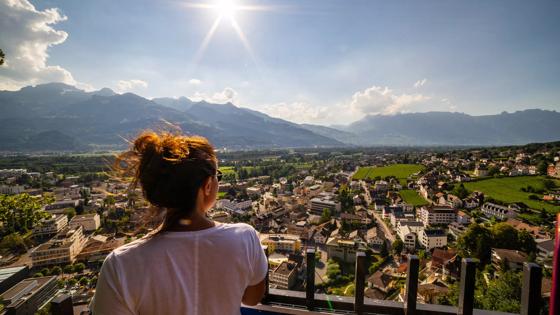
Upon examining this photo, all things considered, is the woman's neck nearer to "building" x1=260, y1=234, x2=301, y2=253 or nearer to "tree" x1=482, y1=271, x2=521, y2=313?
"tree" x1=482, y1=271, x2=521, y2=313

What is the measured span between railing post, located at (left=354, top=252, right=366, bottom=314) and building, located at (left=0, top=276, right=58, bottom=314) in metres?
10.3

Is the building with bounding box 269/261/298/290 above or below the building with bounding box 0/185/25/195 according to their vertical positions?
above

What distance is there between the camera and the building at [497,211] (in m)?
20.4

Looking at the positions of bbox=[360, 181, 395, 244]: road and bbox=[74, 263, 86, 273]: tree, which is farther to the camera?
bbox=[360, 181, 395, 244]: road

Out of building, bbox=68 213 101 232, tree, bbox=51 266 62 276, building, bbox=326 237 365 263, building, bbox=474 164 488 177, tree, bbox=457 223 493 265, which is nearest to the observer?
tree, bbox=51 266 62 276

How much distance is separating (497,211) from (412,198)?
28.8 feet

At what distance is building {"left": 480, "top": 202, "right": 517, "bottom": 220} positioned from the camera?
66.9 feet

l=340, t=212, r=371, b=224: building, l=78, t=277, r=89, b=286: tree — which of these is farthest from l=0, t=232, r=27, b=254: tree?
l=340, t=212, r=371, b=224: building

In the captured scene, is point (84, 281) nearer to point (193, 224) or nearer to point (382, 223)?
point (193, 224)

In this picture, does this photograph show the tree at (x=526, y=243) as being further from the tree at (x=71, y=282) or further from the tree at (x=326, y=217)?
the tree at (x=71, y=282)

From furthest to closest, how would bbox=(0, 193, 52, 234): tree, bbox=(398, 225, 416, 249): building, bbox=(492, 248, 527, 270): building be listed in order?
bbox=(398, 225, 416, 249): building
bbox=(492, 248, 527, 270): building
bbox=(0, 193, 52, 234): tree

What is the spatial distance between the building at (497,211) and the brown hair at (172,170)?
87.4 feet

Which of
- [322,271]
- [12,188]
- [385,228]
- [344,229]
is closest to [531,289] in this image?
[322,271]

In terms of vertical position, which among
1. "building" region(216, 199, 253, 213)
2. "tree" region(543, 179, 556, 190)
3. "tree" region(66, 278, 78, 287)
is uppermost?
"tree" region(543, 179, 556, 190)
